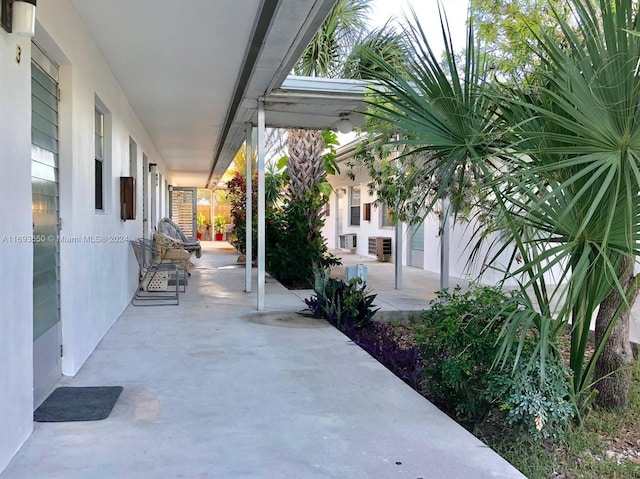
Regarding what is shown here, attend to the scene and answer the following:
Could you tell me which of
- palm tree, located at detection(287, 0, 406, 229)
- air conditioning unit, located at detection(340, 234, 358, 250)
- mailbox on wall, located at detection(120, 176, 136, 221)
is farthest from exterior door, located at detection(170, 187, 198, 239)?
mailbox on wall, located at detection(120, 176, 136, 221)

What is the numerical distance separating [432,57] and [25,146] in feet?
8.57

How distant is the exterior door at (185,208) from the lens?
2256 centimetres

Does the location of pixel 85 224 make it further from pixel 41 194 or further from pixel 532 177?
pixel 532 177

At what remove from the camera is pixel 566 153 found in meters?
2.79

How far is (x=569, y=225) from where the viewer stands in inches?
121

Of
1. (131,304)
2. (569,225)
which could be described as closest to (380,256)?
(131,304)

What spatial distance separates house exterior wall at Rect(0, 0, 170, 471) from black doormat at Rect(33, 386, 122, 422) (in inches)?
12.6

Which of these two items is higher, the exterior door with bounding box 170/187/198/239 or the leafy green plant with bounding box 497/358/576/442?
the exterior door with bounding box 170/187/198/239

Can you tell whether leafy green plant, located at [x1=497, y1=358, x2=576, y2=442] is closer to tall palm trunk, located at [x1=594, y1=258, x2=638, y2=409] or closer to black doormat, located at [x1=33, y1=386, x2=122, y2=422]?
tall palm trunk, located at [x1=594, y1=258, x2=638, y2=409]

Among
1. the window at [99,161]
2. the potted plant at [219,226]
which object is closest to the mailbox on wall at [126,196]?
the window at [99,161]

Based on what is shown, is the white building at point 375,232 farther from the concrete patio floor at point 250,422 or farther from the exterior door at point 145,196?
the concrete patio floor at point 250,422

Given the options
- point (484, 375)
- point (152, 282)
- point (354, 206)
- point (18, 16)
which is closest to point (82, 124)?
point (18, 16)

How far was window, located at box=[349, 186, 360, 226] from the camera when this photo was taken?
19.3m

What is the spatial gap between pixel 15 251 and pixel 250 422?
1.71m
